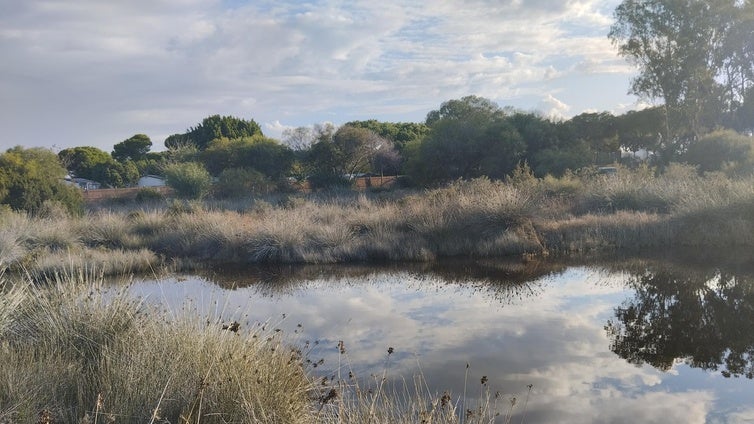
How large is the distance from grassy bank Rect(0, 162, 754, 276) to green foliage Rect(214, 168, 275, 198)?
37.6 ft

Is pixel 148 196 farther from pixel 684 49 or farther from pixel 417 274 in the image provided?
pixel 684 49

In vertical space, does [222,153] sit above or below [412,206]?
above

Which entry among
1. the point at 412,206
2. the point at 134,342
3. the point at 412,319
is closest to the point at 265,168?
the point at 412,206

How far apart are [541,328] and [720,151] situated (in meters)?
22.3

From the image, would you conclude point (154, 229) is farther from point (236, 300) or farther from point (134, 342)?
point (134, 342)

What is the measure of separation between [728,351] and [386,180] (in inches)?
1230

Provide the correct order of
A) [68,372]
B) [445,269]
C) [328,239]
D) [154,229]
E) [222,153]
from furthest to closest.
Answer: [222,153] < [154,229] < [328,239] < [445,269] < [68,372]

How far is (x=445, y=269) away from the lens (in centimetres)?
1488

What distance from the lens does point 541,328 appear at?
30.5 feet

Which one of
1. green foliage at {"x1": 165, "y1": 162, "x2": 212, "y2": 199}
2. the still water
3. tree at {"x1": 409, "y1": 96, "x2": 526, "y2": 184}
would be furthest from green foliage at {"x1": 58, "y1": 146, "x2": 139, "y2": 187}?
the still water

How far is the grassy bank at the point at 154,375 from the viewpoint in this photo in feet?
15.5

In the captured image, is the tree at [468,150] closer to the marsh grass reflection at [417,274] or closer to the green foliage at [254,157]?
the green foliage at [254,157]

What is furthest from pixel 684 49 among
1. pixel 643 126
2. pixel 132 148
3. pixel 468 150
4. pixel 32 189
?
pixel 132 148

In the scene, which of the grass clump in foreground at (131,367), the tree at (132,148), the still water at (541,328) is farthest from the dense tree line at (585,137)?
the tree at (132,148)
